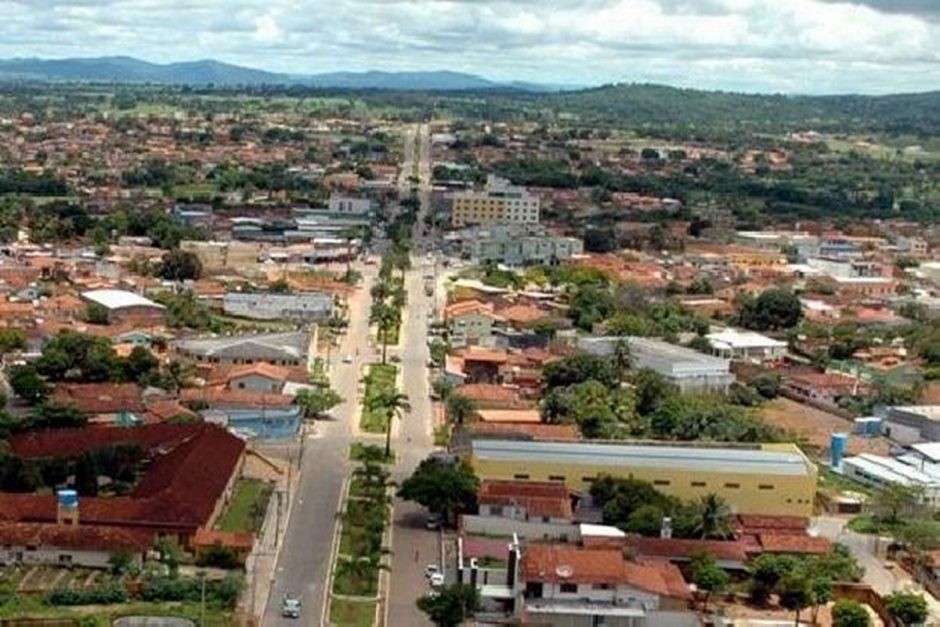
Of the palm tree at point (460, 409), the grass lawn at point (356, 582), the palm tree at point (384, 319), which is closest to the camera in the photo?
the grass lawn at point (356, 582)

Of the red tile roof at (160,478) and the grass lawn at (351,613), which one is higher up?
the red tile roof at (160,478)

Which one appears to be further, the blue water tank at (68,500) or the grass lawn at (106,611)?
the blue water tank at (68,500)

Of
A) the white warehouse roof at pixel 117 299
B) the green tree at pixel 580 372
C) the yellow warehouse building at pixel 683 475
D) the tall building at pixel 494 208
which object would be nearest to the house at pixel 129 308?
the white warehouse roof at pixel 117 299

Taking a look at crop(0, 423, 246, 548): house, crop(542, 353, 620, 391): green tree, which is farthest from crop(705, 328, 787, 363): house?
crop(0, 423, 246, 548): house

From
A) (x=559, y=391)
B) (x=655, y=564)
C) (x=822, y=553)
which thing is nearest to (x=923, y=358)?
(x=559, y=391)

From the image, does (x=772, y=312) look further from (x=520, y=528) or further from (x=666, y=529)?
(x=520, y=528)

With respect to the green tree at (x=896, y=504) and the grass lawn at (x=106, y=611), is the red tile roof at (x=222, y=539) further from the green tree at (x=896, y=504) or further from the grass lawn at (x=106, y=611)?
the green tree at (x=896, y=504)
